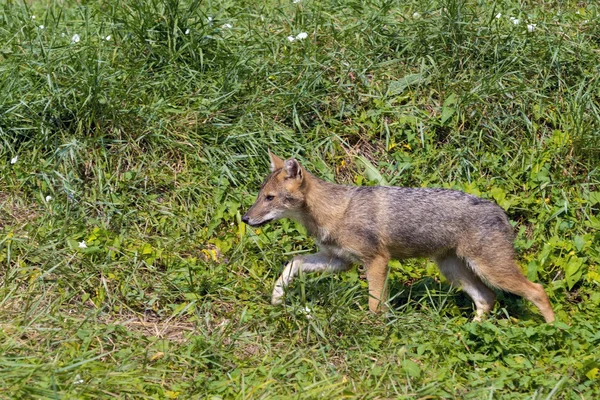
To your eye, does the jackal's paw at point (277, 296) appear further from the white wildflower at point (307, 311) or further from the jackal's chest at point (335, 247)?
the jackal's chest at point (335, 247)

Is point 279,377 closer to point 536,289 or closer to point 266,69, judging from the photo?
point 536,289

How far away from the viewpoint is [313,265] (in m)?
7.60

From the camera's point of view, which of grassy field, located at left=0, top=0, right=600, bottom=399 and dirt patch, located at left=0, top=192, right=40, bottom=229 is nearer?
grassy field, located at left=0, top=0, right=600, bottom=399

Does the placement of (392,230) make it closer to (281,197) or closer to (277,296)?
(281,197)

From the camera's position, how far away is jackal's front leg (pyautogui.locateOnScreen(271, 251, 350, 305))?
294 inches

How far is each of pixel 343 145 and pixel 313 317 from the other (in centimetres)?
279

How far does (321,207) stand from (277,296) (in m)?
0.83

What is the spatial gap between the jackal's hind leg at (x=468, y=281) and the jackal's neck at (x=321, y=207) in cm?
95

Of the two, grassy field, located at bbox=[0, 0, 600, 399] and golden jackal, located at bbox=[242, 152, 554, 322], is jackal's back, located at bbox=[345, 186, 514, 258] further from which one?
grassy field, located at bbox=[0, 0, 600, 399]

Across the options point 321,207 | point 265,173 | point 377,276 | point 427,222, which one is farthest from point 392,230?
point 265,173

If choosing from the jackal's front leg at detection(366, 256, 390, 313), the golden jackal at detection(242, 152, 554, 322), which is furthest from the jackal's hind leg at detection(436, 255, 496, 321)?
the jackal's front leg at detection(366, 256, 390, 313)

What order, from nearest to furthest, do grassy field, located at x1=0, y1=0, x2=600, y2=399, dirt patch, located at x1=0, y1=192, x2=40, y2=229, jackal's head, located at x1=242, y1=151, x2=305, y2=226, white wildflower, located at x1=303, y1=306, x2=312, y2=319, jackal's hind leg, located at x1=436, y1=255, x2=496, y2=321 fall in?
1. grassy field, located at x1=0, y1=0, x2=600, y2=399
2. white wildflower, located at x1=303, y1=306, x2=312, y2=319
3. jackal's head, located at x1=242, y1=151, x2=305, y2=226
4. jackal's hind leg, located at x1=436, y1=255, x2=496, y2=321
5. dirt patch, located at x1=0, y1=192, x2=40, y2=229

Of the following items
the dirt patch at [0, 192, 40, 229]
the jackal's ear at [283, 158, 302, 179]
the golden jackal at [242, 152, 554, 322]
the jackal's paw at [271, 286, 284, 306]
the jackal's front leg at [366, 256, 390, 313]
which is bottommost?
the dirt patch at [0, 192, 40, 229]

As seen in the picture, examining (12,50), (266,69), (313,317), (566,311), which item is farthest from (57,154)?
(566,311)
